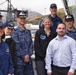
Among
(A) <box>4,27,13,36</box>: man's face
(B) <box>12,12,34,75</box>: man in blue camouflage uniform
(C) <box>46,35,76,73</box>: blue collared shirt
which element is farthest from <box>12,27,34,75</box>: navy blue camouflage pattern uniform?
(C) <box>46,35,76,73</box>: blue collared shirt

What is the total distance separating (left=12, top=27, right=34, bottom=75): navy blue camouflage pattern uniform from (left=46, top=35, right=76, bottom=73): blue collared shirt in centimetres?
64

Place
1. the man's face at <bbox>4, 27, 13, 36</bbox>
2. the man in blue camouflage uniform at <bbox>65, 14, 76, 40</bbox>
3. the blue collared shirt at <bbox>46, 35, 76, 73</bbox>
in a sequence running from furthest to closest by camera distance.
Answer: the man in blue camouflage uniform at <bbox>65, 14, 76, 40</bbox>
the man's face at <bbox>4, 27, 13, 36</bbox>
the blue collared shirt at <bbox>46, 35, 76, 73</bbox>

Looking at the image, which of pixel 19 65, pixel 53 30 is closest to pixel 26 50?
pixel 19 65

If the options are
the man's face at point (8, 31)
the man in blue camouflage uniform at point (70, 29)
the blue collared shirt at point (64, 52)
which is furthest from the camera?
the man in blue camouflage uniform at point (70, 29)

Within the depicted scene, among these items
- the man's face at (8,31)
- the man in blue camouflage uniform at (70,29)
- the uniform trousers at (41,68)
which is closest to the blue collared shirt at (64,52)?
the uniform trousers at (41,68)

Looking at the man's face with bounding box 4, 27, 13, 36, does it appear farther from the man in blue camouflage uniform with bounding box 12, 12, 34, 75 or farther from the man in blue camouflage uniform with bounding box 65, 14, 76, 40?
the man in blue camouflage uniform with bounding box 65, 14, 76, 40

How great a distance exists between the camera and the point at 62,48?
5.52 metres

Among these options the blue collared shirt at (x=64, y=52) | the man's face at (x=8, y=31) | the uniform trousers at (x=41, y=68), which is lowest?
the uniform trousers at (x=41, y=68)

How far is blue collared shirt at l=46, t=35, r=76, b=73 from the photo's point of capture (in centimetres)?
550

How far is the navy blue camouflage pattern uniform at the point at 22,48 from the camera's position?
5973 millimetres

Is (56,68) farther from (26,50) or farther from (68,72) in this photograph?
(26,50)

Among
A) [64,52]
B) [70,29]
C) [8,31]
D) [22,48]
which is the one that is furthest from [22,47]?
[70,29]

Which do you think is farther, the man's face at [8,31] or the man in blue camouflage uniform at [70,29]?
the man in blue camouflage uniform at [70,29]

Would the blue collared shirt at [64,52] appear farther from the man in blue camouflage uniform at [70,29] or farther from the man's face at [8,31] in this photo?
the man's face at [8,31]
